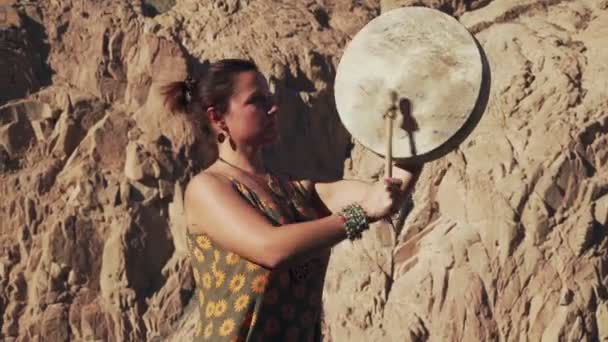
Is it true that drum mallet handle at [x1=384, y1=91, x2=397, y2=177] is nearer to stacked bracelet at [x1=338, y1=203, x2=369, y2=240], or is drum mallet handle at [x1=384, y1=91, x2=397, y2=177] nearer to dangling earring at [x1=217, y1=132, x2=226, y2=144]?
stacked bracelet at [x1=338, y1=203, x2=369, y2=240]

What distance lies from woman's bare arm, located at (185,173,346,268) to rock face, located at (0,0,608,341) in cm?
638

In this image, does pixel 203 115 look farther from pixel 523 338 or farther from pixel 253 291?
pixel 523 338

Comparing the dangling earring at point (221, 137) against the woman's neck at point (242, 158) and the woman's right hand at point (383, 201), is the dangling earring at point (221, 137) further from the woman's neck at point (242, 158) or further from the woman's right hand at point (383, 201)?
the woman's right hand at point (383, 201)

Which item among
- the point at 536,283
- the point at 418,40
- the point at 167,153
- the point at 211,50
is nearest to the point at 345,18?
the point at 211,50

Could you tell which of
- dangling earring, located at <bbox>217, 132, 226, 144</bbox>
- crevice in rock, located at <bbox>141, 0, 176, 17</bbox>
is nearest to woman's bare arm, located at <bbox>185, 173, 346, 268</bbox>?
dangling earring, located at <bbox>217, 132, 226, 144</bbox>

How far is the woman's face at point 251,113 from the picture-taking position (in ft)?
8.40

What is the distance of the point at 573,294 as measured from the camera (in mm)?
8648

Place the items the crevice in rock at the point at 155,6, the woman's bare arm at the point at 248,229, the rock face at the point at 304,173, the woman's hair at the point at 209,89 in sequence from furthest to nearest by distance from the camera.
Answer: the crevice in rock at the point at 155,6, the rock face at the point at 304,173, the woman's hair at the point at 209,89, the woman's bare arm at the point at 248,229

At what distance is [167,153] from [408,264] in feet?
6.89

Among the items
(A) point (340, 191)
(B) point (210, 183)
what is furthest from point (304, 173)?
(B) point (210, 183)

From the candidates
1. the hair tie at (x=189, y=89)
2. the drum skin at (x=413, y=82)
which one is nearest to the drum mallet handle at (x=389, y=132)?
the drum skin at (x=413, y=82)

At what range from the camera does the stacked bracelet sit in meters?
2.36

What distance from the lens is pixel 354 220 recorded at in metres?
→ 2.37

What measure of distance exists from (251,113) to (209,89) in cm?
12
